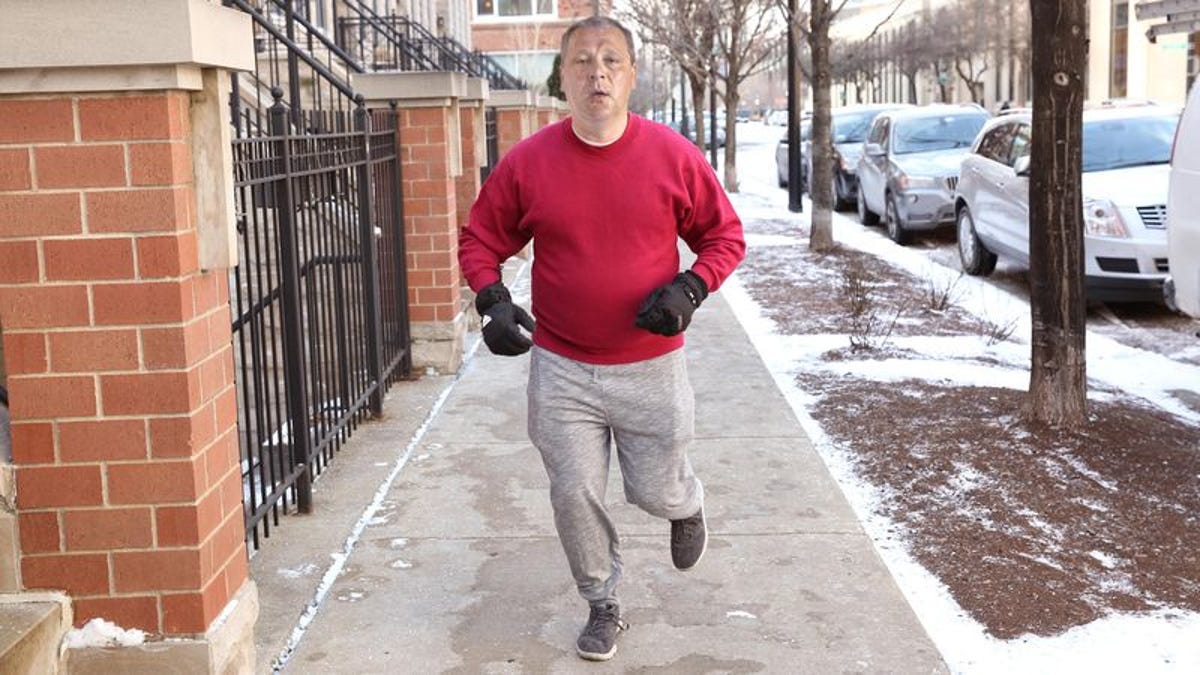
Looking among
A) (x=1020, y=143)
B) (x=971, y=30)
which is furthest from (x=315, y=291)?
(x=971, y=30)

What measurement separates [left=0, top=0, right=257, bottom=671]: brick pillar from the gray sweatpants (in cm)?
96

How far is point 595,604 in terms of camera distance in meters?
4.07

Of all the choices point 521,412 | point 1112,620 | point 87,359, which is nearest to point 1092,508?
point 1112,620

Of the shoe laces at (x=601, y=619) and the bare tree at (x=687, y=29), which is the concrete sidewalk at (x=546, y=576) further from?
the bare tree at (x=687, y=29)

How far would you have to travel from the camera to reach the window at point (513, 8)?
46219 mm

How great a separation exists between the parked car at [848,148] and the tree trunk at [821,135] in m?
4.33

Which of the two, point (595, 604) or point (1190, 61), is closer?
point (595, 604)

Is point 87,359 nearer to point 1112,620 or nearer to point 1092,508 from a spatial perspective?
point 1112,620

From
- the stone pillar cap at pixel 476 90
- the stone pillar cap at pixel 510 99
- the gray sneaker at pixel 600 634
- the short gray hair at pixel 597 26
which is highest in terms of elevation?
the stone pillar cap at pixel 510 99

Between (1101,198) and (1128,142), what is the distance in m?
1.71

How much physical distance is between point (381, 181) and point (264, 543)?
2963 millimetres

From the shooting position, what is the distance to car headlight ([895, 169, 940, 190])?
1587cm

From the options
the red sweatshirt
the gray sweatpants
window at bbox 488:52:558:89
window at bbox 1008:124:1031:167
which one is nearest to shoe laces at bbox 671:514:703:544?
the gray sweatpants

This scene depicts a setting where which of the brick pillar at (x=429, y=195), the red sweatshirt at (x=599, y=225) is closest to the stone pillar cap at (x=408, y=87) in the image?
the brick pillar at (x=429, y=195)
